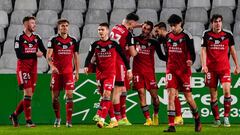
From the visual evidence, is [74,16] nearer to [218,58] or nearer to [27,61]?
[27,61]

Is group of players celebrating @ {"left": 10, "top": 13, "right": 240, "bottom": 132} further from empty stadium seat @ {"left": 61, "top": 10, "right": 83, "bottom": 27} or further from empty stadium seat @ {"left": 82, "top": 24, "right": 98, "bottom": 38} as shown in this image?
empty stadium seat @ {"left": 61, "top": 10, "right": 83, "bottom": 27}

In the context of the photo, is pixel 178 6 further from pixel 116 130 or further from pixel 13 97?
pixel 116 130

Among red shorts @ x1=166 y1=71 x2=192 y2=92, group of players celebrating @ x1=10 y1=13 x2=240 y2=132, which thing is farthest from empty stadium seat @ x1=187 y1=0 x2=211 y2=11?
red shorts @ x1=166 y1=71 x2=192 y2=92

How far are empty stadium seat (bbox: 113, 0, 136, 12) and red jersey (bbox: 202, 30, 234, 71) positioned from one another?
6568mm

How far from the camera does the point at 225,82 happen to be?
12.9m

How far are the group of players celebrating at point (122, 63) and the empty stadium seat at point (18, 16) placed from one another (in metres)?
5.47

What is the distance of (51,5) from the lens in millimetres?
19766

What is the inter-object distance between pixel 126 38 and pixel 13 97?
10.3ft

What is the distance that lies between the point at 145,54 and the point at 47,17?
565 cm

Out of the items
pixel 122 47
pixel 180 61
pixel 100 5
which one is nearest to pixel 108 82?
pixel 122 47

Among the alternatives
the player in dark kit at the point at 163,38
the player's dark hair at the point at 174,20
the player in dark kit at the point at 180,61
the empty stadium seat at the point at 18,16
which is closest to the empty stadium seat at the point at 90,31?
the empty stadium seat at the point at 18,16

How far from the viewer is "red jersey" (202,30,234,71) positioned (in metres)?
13.0

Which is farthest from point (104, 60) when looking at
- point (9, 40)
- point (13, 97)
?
point (9, 40)

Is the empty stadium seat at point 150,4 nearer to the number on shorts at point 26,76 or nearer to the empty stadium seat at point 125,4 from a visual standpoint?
the empty stadium seat at point 125,4
